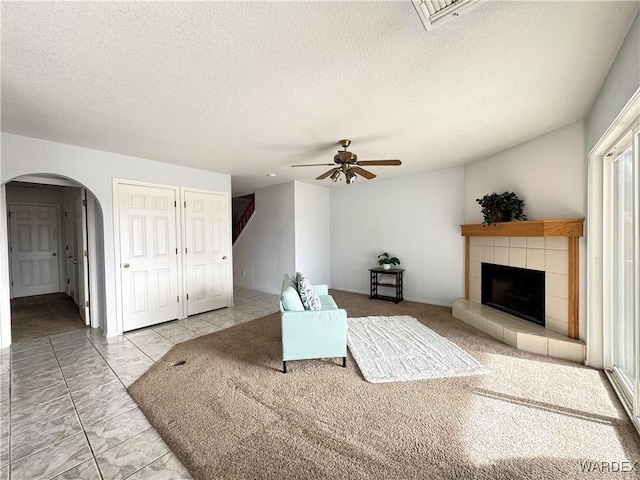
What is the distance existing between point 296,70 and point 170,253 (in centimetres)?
348

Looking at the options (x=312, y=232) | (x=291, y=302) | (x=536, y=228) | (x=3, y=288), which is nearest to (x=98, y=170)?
(x=3, y=288)

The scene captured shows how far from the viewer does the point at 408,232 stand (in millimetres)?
5172

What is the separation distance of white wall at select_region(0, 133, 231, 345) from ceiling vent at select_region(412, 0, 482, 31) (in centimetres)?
399

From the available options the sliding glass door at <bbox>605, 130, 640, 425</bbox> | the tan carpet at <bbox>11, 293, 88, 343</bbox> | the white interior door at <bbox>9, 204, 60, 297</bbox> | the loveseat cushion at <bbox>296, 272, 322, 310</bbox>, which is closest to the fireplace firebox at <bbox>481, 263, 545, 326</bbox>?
the sliding glass door at <bbox>605, 130, 640, 425</bbox>

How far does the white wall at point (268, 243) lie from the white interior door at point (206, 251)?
4.10ft

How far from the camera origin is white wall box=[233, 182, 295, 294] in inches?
220

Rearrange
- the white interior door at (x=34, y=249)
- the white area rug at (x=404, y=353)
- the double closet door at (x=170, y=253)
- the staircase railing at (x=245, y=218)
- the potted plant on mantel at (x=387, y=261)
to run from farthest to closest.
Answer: the staircase railing at (x=245, y=218), the white interior door at (x=34, y=249), the potted plant on mantel at (x=387, y=261), the double closet door at (x=170, y=253), the white area rug at (x=404, y=353)

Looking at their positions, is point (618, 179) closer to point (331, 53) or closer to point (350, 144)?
point (350, 144)

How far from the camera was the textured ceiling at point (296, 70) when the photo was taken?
134cm

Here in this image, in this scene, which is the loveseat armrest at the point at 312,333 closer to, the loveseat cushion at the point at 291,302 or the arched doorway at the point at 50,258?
the loveseat cushion at the point at 291,302

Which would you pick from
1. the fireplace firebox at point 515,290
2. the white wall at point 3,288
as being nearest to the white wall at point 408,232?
the fireplace firebox at point 515,290

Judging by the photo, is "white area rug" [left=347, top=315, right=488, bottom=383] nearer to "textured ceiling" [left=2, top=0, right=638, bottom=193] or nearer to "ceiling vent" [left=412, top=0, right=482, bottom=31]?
"textured ceiling" [left=2, top=0, right=638, bottom=193]

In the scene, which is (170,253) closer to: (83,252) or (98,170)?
(83,252)

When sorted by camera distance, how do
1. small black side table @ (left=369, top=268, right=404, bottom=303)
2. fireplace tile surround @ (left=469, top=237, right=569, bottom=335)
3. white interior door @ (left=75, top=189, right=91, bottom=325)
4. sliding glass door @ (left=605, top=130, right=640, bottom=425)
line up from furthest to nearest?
small black side table @ (left=369, top=268, right=404, bottom=303), white interior door @ (left=75, top=189, right=91, bottom=325), fireplace tile surround @ (left=469, top=237, right=569, bottom=335), sliding glass door @ (left=605, top=130, right=640, bottom=425)
